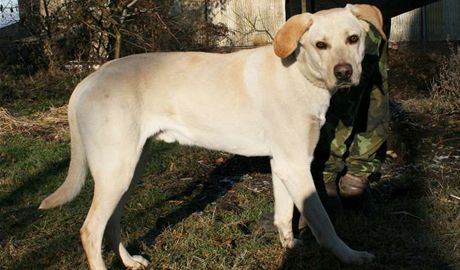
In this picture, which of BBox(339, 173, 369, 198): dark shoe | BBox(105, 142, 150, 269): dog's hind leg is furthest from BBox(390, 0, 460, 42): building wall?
BBox(105, 142, 150, 269): dog's hind leg

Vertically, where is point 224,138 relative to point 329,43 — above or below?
below

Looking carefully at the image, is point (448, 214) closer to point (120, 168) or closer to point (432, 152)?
point (432, 152)

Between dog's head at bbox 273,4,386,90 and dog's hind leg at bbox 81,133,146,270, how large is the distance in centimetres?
99

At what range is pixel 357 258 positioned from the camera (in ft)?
11.5

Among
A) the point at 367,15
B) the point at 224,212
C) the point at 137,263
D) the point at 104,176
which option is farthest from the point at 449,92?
the point at 104,176

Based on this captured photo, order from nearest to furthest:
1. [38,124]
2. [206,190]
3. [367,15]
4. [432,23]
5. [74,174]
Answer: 1. [367,15]
2. [74,174]
3. [206,190]
4. [38,124]
5. [432,23]

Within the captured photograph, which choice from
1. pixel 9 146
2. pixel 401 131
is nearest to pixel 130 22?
pixel 9 146

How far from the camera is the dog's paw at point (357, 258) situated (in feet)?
11.5

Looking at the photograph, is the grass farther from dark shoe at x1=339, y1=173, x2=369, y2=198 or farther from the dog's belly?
the dog's belly

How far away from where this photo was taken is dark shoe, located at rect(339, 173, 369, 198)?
439 cm

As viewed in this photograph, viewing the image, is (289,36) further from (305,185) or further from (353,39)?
(305,185)

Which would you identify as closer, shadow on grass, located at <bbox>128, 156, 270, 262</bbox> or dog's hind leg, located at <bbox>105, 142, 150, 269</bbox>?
dog's hind leg, located at <bbox>105, 142, 150, 269</bbox>

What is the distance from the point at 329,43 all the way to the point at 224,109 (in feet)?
2.42

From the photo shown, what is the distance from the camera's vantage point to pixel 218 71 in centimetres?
379
